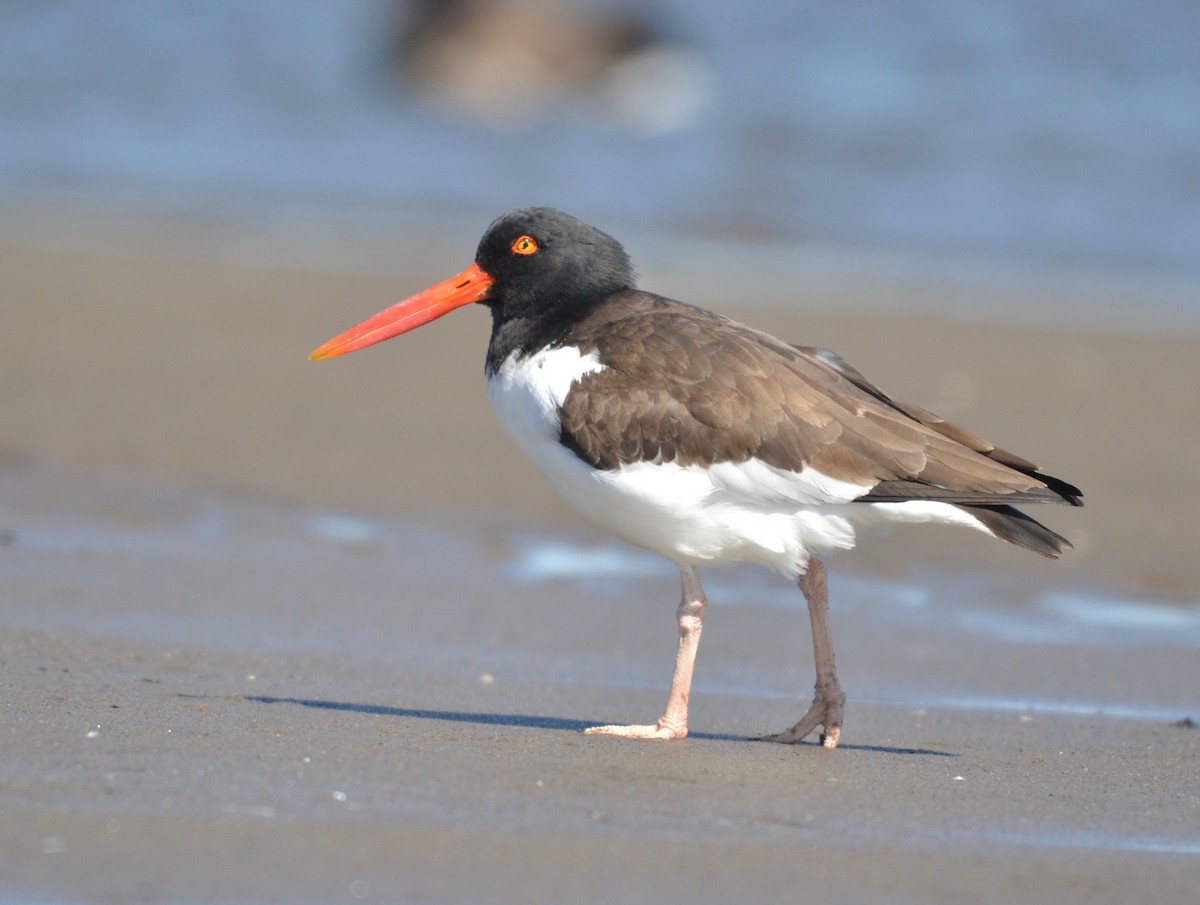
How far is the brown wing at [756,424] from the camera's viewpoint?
496 cm

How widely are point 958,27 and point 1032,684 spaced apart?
82.1 feet

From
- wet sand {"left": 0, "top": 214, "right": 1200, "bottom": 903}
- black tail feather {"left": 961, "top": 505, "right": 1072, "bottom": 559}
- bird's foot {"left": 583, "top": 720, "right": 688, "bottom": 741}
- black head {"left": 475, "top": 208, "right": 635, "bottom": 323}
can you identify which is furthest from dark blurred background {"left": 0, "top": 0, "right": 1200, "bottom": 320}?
bird's foot {"left": 583, "top": 720, "right": 688, "bottom": 741}

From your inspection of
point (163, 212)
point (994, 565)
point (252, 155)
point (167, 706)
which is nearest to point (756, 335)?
point (167, 706)

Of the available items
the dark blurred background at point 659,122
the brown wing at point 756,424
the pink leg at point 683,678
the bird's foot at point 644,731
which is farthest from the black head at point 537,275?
the dark blurred background at point 659,122

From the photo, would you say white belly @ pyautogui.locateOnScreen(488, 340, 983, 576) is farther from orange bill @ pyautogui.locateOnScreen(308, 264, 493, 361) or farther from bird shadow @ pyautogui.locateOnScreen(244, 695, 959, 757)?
orange bill @ pyautogui.locateOnScreen(308, 264, 493, 361)

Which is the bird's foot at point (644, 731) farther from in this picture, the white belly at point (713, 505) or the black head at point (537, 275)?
the black head at point (537, 275)

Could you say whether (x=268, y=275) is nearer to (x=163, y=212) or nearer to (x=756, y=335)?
(x=163, y=212)

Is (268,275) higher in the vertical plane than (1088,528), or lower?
higher

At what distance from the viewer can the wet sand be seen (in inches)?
146

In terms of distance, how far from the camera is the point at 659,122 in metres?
23.7

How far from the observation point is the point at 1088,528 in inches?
323

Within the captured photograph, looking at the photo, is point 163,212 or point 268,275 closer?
point 268,275

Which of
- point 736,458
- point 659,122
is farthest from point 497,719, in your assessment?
point 659,122

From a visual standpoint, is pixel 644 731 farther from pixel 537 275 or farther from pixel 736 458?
pixel 537 275
